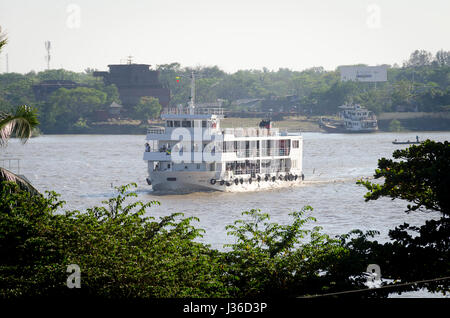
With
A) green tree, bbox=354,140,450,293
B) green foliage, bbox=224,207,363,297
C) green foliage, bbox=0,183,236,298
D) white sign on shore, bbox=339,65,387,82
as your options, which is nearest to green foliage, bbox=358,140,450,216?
green tree, bbox=354,140,450,293

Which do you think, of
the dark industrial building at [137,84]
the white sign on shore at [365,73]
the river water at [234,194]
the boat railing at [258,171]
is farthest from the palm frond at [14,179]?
the white sign on shore at [365,73]

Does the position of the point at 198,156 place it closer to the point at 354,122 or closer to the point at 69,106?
the point at 354,122

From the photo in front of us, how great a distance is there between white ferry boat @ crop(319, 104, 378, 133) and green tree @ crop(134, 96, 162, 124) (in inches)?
1242

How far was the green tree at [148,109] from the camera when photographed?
143 metres

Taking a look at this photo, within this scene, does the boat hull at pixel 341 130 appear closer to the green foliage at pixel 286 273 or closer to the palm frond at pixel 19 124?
the green foliage at pixel 286 273

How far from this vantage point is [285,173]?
5538 cm

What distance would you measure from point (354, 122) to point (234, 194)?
98.7 meters

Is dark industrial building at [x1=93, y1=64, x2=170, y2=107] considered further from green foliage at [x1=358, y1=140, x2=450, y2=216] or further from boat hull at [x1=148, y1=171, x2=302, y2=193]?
green foliage at [x1=358, y1=140, x2=450, y2=216]

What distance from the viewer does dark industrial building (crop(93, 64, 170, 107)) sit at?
14912 centimetres

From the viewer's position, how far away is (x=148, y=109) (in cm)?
14325

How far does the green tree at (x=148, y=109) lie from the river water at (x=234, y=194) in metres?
47.3
